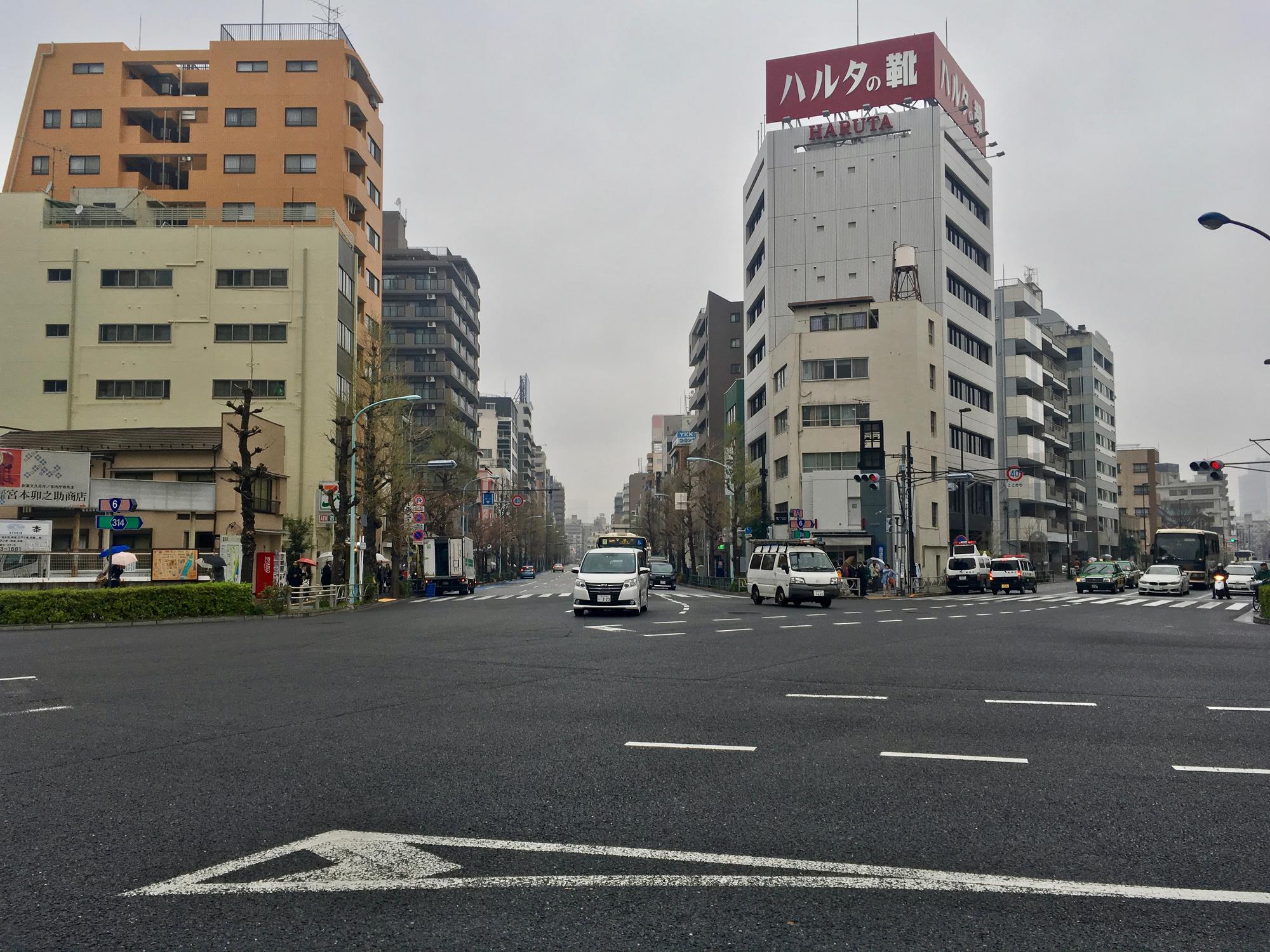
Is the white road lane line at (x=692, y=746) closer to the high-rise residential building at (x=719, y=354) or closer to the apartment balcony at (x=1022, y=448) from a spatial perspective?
the apartment balcony at (x=1022, y=448)

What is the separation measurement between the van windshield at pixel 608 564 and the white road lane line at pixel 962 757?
19.2 metres

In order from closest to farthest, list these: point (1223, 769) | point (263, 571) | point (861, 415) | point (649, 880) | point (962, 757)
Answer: point (649, 880), point (1223, 769), point (962, 757), point (263, 571), point (861, 415)

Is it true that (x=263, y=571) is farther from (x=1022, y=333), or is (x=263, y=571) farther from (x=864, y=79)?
(x=1022, y=333)

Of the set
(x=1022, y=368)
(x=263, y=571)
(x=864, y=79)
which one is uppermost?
(x=864, y=79)

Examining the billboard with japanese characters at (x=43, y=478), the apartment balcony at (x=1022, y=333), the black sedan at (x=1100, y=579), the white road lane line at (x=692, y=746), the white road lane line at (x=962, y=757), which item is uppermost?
the apartment balcony at (x=1022, y=333)

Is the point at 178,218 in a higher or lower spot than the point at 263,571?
higher

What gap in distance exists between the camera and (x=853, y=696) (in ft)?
33.9

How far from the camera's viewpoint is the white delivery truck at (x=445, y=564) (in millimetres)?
46031

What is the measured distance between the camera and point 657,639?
58.7 ft

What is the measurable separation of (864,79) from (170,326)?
151 feet

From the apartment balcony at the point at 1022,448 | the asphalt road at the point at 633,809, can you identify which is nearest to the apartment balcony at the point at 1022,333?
the apartment balcony at the point at 1022,448

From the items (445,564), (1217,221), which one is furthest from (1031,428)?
(1217,221)

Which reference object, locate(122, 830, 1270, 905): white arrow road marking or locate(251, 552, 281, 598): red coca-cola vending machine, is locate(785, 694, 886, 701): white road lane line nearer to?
locate(122, 830, 1270, 905): white arrow road marking

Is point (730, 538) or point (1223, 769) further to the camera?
point (730, 538)
